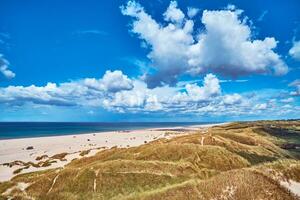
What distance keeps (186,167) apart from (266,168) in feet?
15.1

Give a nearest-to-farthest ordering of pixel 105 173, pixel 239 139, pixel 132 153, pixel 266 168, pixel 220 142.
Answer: pixel 266 168 < pixel 105 173 < pixel 132 153 < pixel 220 142 < pixel 239 139

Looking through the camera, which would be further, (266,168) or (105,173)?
(105,173)

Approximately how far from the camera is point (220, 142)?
21.6m

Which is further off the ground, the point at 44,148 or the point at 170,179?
the point at 44,148

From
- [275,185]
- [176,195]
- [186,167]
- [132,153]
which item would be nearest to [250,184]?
[275,185]

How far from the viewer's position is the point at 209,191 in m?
11.9

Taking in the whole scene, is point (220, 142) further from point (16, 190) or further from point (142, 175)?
point (16, 190)

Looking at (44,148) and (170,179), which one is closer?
(170,179)

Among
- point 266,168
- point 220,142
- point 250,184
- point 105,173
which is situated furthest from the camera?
point 220,142

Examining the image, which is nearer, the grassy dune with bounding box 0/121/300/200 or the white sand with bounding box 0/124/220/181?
the grassy dune with bounding box 0/121/300/200

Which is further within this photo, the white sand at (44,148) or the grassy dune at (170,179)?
the white sand at (44,148)

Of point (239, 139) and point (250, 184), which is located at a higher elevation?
point (239, 139)

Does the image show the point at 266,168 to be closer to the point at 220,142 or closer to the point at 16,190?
the point at 220,142

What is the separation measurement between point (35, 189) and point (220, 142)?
13748 millimetres
